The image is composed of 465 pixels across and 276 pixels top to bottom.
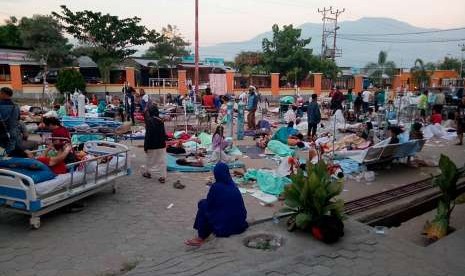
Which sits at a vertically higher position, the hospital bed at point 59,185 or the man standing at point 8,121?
the man standing at point 8,121

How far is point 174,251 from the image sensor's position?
513 cm

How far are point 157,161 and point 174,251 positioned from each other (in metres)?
3.83

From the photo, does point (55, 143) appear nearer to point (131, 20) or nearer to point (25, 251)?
point (25, 251)

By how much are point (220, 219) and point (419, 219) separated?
395 cm

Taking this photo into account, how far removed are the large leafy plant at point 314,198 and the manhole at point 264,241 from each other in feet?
1.15

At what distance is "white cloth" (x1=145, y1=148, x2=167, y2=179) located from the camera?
8633 mm

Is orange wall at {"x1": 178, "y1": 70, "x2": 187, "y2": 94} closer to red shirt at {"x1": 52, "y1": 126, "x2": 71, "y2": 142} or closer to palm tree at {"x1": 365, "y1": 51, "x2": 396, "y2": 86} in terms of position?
red shirt at {"x1": 52, "y1": 126, "x2": 71, "y2": 142}

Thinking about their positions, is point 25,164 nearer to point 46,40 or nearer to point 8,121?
point 8,121

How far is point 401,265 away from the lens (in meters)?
4.66

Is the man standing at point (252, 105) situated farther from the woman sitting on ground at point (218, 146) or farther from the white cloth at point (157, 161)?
the white cloth at point (157, 161)

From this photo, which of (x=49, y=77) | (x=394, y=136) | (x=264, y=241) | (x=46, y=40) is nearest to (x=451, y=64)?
(x=46, y=40)

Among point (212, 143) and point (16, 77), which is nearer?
point (212, 143)

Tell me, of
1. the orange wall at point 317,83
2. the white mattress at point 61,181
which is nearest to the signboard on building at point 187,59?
the orange wall at point 317,83

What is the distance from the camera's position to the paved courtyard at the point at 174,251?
456cm
